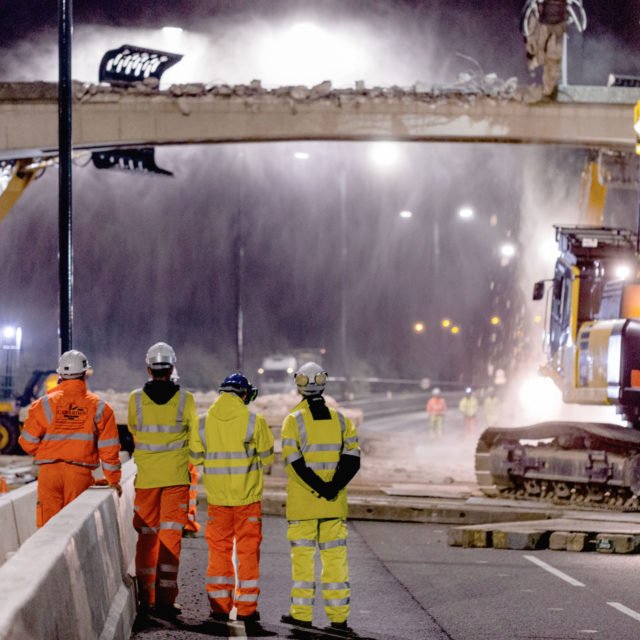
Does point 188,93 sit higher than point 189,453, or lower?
higher

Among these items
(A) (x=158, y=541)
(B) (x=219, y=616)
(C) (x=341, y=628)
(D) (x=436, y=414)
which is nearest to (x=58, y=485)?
(A) (x=158, y=541)

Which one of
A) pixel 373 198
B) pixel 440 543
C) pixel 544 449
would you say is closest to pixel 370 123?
pixel 544 449

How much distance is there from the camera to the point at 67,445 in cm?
880

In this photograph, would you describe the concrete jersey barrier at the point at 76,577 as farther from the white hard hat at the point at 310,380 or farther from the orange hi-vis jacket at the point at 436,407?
the orange hi-vis jacket at the point at 436,407

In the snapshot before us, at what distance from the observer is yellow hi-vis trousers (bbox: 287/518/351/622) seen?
26.8 feet

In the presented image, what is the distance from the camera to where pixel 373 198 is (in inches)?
2318

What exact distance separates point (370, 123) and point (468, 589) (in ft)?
69.1

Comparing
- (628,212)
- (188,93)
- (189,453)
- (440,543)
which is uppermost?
(188,93)

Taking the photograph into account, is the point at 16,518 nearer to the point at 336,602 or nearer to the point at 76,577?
the point at 336,602

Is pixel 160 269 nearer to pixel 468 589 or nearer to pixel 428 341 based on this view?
pixel 428 341

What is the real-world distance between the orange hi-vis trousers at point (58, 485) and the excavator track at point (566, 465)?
9.48 m

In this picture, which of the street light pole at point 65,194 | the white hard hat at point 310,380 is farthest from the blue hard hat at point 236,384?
the street light pole at point 65,194

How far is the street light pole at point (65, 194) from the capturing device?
1493 centimetres

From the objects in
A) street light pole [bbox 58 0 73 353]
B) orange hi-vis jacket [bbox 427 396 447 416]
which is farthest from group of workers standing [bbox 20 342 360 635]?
orange hi-vis jacket [bbox 427 396 447 416]
